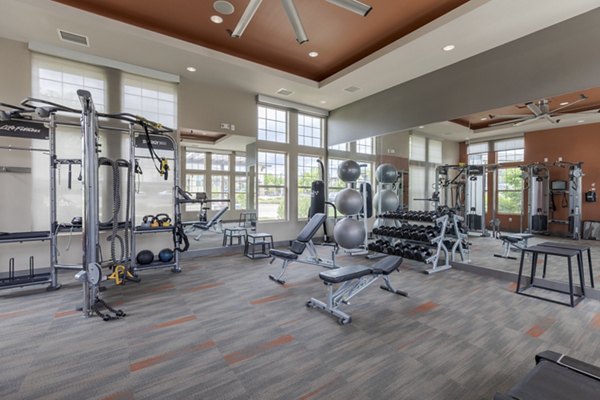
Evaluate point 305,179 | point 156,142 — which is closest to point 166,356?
point 156,142

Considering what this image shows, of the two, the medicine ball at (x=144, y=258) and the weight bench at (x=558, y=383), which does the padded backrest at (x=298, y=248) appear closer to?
the medicine ball at (x=144, y=258)

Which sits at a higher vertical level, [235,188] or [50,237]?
[235,188]

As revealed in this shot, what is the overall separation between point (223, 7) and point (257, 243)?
13.6 ft

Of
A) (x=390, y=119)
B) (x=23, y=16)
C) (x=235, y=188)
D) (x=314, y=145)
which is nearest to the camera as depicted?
(x=23, y=16)

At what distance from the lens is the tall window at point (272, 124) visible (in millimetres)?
6512

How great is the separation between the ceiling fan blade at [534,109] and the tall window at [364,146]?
2.94 meters

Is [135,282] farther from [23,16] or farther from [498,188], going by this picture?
[498,188]

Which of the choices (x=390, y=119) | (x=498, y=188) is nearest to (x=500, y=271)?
(x=498, y=188)

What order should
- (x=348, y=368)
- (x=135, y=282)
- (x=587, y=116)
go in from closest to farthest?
(x=348, y=368) < (x=587, y=116) < (x=135, y=282)

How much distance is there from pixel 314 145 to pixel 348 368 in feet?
19.6

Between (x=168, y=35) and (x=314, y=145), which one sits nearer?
(x=168, y=35)

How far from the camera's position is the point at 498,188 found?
15.7 feet

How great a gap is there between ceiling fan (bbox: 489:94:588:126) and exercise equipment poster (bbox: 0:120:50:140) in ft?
22.2

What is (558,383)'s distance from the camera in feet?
4.21
